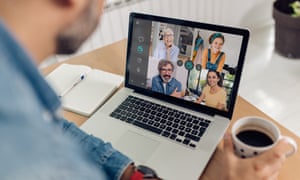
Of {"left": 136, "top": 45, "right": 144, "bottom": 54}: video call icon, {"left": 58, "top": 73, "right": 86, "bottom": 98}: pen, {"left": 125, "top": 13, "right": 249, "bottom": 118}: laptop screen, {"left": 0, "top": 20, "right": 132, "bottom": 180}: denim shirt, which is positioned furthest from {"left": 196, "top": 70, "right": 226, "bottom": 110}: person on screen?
{"left": 0, "top": 20, "right": 132, "bottom": 180}: denim shirt

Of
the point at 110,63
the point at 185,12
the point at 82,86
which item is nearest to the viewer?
the point at 82,86

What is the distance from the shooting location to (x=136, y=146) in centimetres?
88

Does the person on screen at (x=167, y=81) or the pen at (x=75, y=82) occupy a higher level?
the person on screen at (x=167, y=81)

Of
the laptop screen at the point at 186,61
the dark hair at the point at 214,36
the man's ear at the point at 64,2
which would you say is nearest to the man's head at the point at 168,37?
the laptop screen at the point at 186,61

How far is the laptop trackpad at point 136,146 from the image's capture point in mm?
854

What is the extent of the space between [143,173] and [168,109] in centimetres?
24

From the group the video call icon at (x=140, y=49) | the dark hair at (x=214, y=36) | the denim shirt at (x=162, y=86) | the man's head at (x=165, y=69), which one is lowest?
the denim shirt at (x=162, y=86)

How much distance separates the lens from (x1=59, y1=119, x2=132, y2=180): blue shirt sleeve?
2.62 ft

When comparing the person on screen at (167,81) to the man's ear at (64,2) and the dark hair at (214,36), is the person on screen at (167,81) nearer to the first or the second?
the dark hair at (214,36)

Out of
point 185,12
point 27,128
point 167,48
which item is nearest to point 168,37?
point 167,48

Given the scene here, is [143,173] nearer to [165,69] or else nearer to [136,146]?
[136,146]

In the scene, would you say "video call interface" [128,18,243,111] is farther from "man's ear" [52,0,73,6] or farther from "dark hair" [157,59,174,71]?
"man's ear" [52,0,73,6]

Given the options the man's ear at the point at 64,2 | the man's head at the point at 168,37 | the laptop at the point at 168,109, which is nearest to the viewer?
the man's ear at the point at 64,2

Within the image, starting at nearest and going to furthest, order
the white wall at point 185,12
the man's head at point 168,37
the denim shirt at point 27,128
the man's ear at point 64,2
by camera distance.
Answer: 1. the denim shirt at point 27,128
2. the man's ear at point 64,2
3. the man's head at point 168,37
4. the white wall at point 185,12
